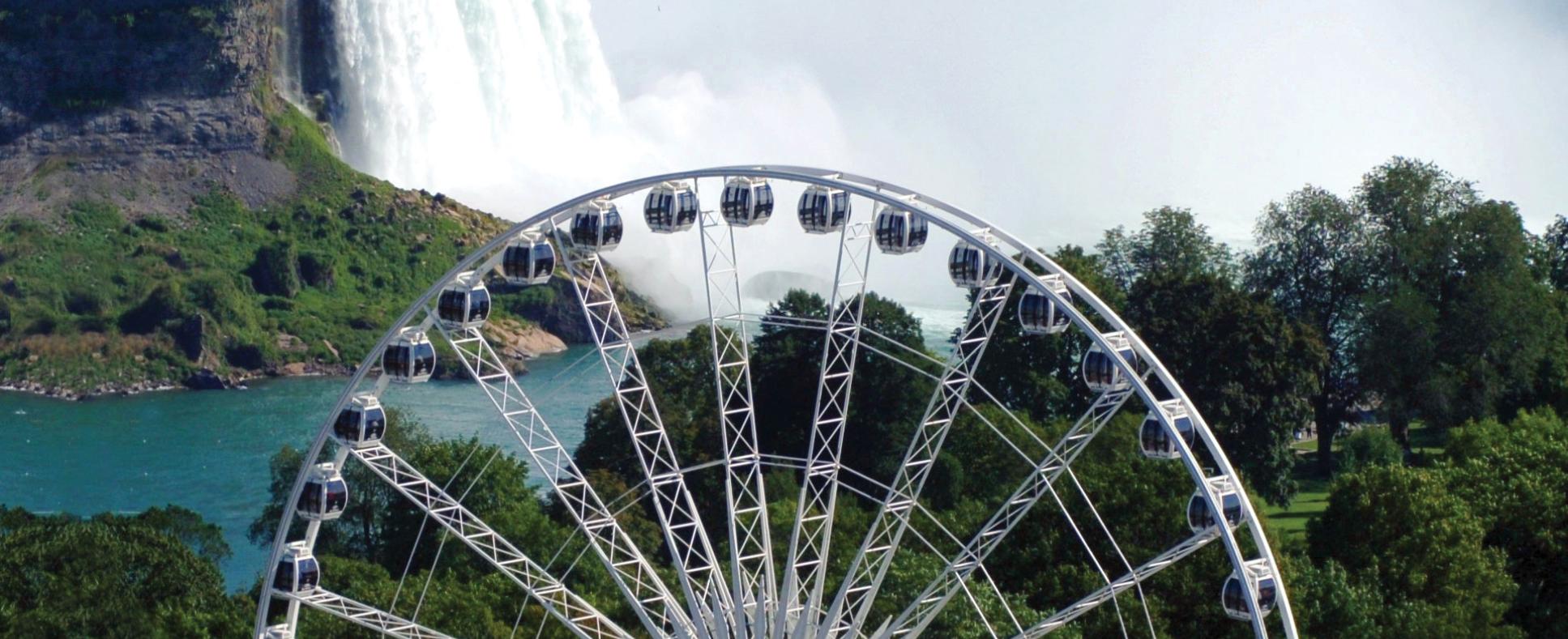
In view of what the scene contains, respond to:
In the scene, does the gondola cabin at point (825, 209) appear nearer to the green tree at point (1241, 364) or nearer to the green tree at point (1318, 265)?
the green tree at point (1241, 364)

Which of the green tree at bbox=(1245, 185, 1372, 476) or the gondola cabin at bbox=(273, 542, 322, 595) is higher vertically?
the green tree at bbox=(1245, 185, 1372, 476)

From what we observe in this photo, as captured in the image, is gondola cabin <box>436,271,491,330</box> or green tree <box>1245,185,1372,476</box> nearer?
gondola cabin <box>436,271,491,330</box>

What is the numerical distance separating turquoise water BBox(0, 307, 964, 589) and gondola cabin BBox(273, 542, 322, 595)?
73.7 meters

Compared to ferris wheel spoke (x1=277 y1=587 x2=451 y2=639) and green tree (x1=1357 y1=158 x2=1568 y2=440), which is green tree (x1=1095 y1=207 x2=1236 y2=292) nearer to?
green tree (x1=1357 y1=158 x2=1568 y2=440)

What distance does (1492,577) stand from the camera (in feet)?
227

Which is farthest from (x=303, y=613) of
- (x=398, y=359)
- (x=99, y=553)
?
(x=398, y=359)

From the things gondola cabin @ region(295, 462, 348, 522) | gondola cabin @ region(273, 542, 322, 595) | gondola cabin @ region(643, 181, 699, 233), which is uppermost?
gondola cabin @ region(643, 181, 699, 233)

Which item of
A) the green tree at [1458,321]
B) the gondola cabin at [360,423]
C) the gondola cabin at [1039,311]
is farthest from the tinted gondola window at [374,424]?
the green tree at [1458,321]

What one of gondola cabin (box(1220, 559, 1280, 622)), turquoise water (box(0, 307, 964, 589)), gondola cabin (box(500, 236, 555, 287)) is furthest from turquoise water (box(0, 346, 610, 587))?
gondola cabin (box(1220, 559, 1280, 622))

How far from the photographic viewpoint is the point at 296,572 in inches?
2032

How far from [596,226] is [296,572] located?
35.0 ft

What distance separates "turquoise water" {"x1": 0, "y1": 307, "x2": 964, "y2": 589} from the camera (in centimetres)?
14888

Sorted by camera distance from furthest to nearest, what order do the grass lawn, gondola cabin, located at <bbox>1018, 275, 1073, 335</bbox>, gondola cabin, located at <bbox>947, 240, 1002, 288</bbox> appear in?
1. the grass lawn
2. gondola cabin, located at <bbox>947, 240, 1002, 288</bbox>
3. gondola cabin, located at <bbox>1018, 275, 1073, 335</bbox>

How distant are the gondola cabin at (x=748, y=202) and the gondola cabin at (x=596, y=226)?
2686 millimetres
